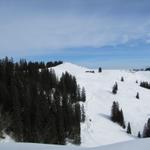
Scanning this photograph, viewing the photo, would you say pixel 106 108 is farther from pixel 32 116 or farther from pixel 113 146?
pixel 113 146

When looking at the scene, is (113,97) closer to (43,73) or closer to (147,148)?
(43,73)

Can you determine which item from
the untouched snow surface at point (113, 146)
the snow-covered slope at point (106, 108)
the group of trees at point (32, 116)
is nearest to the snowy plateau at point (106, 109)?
the snow-covered slope at point (106, 108)

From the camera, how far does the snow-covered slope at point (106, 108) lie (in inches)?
3306

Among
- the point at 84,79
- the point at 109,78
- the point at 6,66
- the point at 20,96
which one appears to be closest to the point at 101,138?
the point at 20,96

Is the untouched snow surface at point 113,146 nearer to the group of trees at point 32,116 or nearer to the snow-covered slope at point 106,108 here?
the group of trees at point 32,116

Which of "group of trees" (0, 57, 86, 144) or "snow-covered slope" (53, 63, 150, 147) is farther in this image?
"snow-covered slope" (53, 63, 150, 147)

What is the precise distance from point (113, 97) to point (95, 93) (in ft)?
27.8

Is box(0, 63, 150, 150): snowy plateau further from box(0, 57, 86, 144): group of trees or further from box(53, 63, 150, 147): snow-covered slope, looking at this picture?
box(0, 57, 86, 144): group of trees

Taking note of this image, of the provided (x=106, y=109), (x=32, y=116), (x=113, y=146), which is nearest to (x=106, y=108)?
(x=106, y=109)

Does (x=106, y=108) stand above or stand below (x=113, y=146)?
below

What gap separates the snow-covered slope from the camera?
276ft

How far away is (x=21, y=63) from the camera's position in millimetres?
115750

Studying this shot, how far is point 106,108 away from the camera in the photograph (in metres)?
125

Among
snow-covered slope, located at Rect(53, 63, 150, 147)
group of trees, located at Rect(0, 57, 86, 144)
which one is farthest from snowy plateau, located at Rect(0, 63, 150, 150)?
group of trees, located at Rect(0, 57, 86, 144)
